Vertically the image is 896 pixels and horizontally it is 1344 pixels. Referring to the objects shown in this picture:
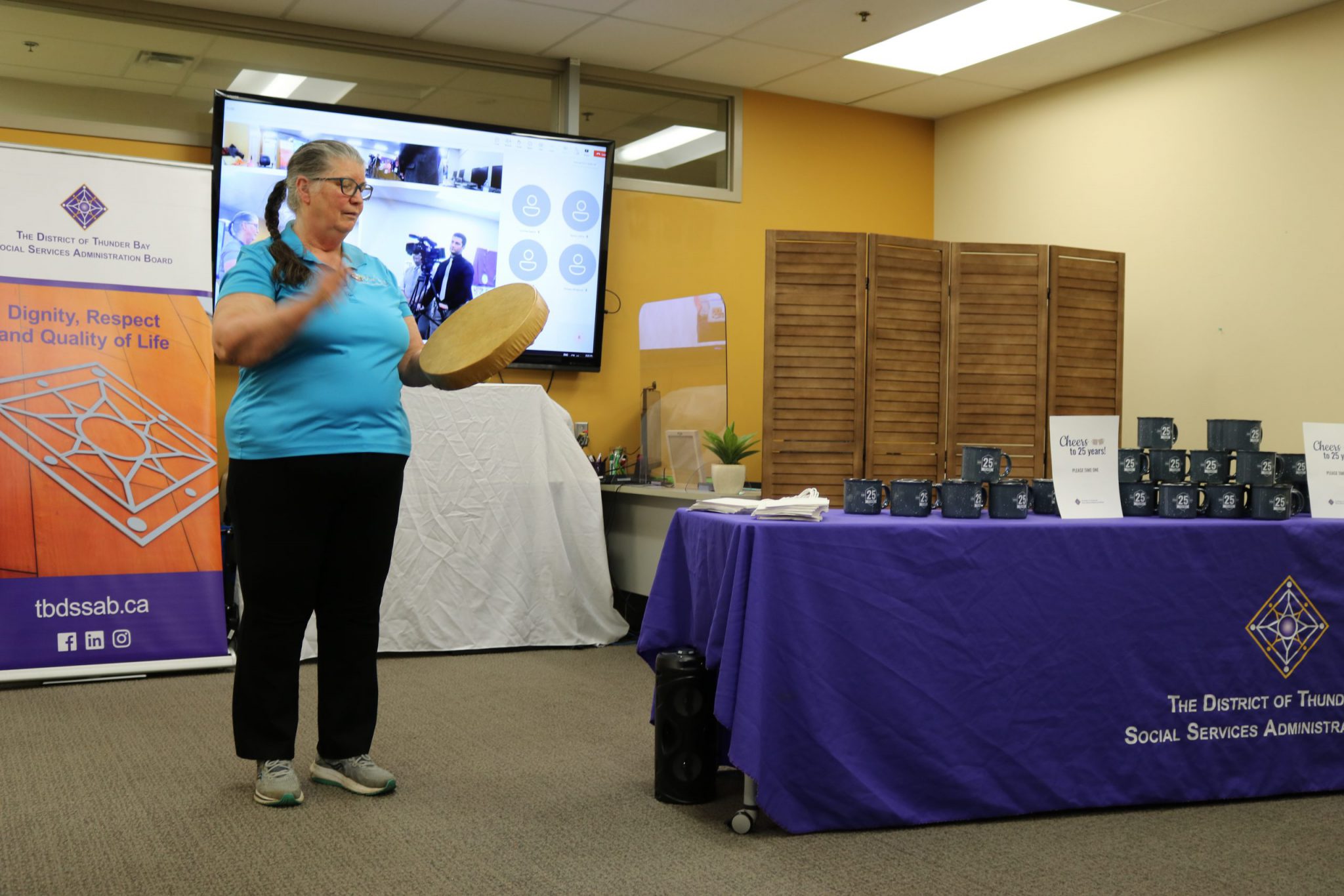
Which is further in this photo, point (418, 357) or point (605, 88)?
point (605, 88)

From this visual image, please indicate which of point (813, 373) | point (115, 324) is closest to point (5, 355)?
point (115, 324)

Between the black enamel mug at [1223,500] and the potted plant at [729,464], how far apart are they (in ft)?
6.03

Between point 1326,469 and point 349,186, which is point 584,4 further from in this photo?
point 1326,469

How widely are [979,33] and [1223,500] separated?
3.08 metres

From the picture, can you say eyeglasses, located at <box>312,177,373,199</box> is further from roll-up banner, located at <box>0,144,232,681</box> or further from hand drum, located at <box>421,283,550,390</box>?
roll-up banner, located at <box>0,144,232,681</box>

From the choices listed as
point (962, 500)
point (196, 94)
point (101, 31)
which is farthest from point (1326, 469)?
point (101, 31)

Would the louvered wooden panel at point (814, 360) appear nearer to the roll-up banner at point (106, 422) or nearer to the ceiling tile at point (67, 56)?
the roll-up banner at point (106, 422)

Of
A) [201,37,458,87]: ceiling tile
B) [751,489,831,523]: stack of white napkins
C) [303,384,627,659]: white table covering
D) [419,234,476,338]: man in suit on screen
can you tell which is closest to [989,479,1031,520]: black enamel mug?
[751,489,831,523]: stack of white napkins

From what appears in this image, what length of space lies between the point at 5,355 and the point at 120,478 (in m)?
0.55

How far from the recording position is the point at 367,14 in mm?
4980

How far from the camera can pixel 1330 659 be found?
2.85 meters

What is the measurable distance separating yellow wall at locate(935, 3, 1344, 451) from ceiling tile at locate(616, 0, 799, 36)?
179 cm

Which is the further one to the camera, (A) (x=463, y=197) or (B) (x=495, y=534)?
(A) (x=463, y=197)

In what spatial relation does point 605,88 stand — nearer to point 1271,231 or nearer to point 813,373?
point 813,373
